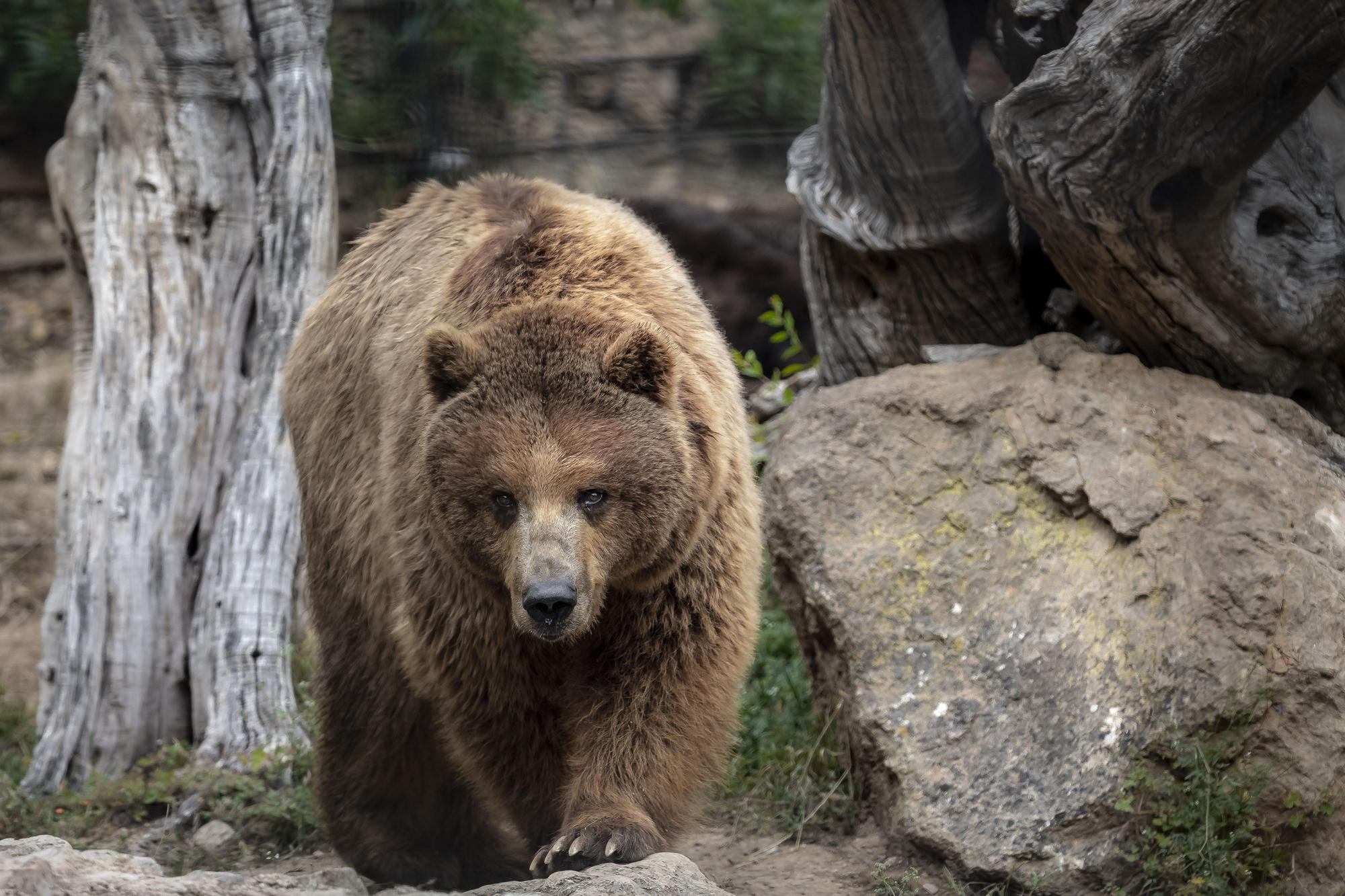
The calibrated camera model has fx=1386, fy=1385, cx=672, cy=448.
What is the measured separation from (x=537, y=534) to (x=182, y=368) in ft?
10.4

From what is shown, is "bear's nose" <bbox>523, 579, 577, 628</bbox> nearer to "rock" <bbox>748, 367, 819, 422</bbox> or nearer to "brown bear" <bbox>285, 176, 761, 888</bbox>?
"brown bear" <bbox>285, 176, 761, 888</bbox>

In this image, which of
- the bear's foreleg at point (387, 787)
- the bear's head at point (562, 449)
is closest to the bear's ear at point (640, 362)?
the bear's head at point (562, 449)

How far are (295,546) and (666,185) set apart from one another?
22.2ft

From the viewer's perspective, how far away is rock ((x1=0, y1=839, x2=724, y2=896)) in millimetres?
3021

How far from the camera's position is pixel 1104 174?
14.5ft

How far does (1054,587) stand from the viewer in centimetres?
459

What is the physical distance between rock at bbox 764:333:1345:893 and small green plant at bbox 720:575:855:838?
250mm

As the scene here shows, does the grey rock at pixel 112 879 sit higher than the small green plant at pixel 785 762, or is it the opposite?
the grey rock at pixel 112 879

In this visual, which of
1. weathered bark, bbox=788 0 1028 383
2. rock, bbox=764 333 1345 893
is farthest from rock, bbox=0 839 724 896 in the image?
weathered bark, bbox=788 0 1028 383

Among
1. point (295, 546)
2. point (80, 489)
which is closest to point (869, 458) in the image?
point (295, 546)

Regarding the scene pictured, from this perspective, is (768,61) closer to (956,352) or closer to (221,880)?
(956,352)

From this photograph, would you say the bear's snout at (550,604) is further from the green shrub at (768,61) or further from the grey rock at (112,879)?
the green shrub at (768,61)

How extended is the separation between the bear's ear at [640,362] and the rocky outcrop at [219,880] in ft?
4.18

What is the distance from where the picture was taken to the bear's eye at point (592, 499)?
375 centimetres
